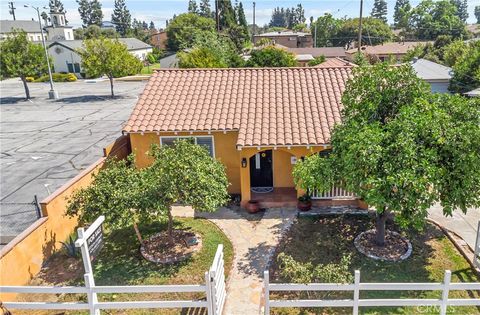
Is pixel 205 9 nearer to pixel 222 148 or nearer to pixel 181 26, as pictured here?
pixel 181 26

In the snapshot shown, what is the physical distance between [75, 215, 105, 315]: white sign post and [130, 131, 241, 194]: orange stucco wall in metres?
6.34

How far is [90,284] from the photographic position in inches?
324

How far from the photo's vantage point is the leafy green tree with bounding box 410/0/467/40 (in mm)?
88331

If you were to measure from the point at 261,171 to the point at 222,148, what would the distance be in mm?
2054

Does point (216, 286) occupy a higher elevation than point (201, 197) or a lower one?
lower

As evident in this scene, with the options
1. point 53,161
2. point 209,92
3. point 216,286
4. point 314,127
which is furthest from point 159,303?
point 53,161

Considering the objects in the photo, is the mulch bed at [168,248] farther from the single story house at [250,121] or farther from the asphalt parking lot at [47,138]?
the asphalt parking lot at [47,138]

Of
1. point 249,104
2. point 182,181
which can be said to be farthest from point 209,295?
point 249,104

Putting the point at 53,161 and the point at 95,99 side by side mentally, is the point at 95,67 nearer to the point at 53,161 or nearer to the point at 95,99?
the point at 95,99

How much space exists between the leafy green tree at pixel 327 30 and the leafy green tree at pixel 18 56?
68251mm

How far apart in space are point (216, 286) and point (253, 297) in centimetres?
166

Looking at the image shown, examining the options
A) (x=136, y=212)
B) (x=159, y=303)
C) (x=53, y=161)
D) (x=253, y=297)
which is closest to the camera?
(x=159, y=303)

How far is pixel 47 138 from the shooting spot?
24.7 meters

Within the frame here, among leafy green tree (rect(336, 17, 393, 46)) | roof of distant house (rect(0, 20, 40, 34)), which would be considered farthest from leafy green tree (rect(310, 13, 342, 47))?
roof of distant house (rect(0, 20, 40, 34))
